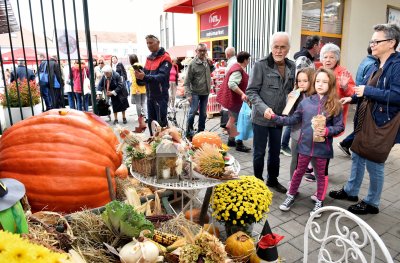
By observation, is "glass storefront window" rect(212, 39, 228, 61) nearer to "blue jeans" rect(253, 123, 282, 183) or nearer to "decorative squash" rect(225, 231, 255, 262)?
"blue jeans" rect(253, 123, 282, 183)

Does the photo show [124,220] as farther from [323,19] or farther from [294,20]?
[323,19]

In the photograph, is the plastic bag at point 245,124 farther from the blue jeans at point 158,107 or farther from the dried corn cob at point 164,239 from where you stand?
the dried corn cob at point 164,239

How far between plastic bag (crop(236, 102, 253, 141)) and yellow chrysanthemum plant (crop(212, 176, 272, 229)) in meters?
3.01

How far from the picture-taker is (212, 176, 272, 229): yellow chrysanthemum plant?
2.18m

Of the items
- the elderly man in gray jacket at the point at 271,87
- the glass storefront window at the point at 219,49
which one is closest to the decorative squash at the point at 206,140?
the elderly man in gray jacket at the point at 271,87

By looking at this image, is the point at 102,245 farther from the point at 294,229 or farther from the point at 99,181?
the point at 294,229

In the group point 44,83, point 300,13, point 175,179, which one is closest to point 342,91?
point 175,179

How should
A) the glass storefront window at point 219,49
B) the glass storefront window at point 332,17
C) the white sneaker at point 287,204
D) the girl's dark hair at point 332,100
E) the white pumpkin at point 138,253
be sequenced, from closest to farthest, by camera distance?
the white pumpkin at point 138,253 < the girl's dark hair at point 332,100 < the white sneaker at point 287,204 < the glass storefront window at point 332,17 < the glass storefront window at point 219,49

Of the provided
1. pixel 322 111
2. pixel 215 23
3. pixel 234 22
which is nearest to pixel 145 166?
pixel 322 111

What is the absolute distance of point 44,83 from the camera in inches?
347

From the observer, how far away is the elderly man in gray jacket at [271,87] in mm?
3170

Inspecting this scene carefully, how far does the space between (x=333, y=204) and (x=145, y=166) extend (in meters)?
2.25

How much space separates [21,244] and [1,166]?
1445 mm

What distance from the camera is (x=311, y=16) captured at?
8.23 meters
